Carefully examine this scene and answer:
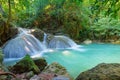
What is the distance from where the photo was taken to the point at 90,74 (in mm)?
3719

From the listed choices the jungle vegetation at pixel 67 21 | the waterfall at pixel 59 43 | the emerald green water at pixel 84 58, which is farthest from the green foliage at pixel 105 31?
the emerald green water at pixel 84 58

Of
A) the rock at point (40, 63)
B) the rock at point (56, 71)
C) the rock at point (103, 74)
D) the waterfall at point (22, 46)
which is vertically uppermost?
the rock at point (103, 74)

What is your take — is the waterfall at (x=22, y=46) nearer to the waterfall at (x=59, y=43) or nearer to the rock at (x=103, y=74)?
the waterfall at (x=59, y=43)

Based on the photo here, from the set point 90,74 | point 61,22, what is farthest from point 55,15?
point 90,74

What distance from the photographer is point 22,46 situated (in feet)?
33.0

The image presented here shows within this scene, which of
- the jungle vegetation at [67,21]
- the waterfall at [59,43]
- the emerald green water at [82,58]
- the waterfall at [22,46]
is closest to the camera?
the emerald green water at [82,58]

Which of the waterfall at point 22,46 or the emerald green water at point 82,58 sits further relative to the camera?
the waterfall at point 22,46

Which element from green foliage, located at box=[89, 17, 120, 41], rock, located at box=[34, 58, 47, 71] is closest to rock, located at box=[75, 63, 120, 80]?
rock, located at box=[34, 58, 47, 71]

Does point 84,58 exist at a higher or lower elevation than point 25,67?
lower

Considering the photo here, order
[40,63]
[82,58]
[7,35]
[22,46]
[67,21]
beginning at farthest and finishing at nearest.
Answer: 1. [67,21]
2. [7,35]
3. [22,46]
4. [82,58]
5. [40,63]

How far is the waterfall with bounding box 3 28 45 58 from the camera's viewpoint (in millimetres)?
9562

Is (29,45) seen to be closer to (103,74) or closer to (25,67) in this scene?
(25,67)

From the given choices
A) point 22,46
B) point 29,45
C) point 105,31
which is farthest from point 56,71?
point 105,31

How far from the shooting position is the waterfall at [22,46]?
956 cm
